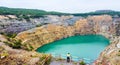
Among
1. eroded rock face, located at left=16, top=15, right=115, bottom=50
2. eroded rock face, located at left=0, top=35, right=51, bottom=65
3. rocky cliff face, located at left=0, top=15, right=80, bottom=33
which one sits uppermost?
eroded rock face, located at left=0, top=35, right=51, bottom=65

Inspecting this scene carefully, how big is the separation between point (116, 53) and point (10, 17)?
325 feet

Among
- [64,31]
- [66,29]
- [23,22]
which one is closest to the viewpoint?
[23,22]

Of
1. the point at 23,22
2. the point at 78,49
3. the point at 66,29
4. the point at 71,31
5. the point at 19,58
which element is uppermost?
the point at 19,58

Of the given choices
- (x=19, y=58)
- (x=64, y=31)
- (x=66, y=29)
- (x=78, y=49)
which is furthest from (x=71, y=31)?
(x=19, y=58)

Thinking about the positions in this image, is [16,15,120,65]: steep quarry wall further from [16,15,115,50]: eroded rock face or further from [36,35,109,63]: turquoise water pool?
[36,35,109,63]: turquoise water pool

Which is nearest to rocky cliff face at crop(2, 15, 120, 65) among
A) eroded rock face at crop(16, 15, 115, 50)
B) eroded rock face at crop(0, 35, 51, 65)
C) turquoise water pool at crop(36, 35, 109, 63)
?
eroded rock face at crop(16, 15, 115, 50)

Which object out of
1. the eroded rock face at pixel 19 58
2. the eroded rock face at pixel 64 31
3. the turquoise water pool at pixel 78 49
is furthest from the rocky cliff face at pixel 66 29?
the eroded rock face at pixel 19 58

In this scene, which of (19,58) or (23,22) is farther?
(23,22)

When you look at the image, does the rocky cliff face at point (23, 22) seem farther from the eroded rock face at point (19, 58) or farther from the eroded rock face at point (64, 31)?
the eroded rock face at point (19, 58)

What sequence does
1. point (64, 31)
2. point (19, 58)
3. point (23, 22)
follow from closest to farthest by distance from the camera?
point (19, 58) < point (23, 22) < point (64, 31)

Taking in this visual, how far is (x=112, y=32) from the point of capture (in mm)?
136875

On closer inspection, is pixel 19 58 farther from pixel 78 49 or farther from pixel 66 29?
pixel 66 29

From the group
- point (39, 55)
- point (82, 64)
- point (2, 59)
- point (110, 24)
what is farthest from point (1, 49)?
point (110, 24)

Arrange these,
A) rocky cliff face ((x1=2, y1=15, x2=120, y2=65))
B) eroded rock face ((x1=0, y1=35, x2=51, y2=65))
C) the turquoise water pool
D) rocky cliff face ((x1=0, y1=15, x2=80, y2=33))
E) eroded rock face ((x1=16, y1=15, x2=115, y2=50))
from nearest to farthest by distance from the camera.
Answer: eroded rock face ((x1=0, y1=35, x2=51, y2=65)) → the turquoise water pool → eroded rock face ((x1=16, y1=15, x2=115, y2=50)) → rocky cliff face ((x1=2, y1=15, x2=120, y2=65)) → rocky cliff face ((x1=0, y1=15, x2=80, y2=33))
